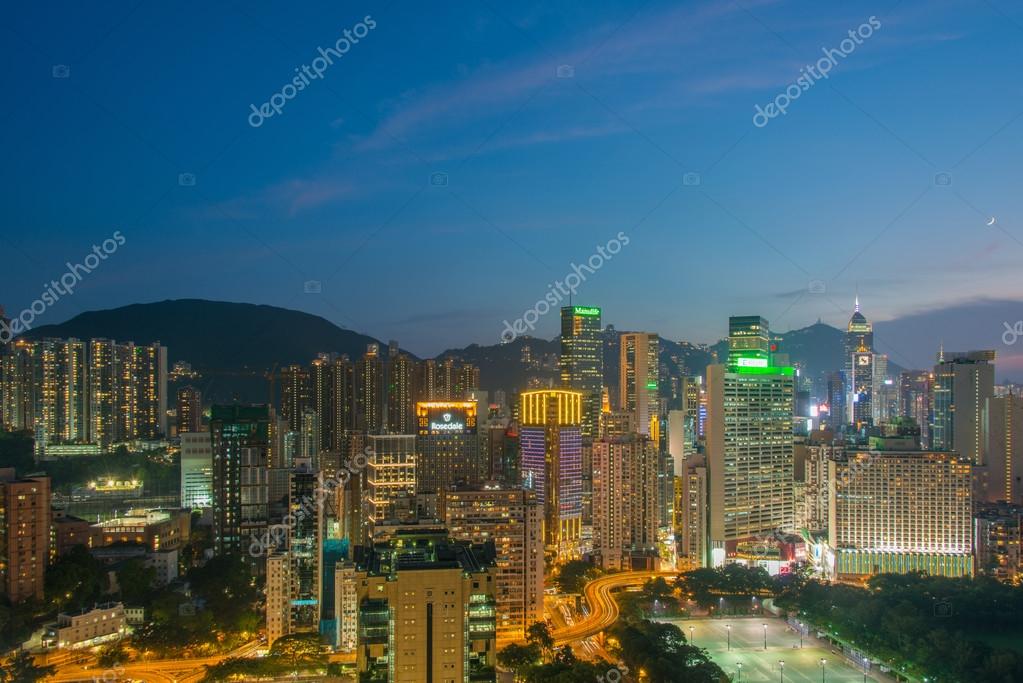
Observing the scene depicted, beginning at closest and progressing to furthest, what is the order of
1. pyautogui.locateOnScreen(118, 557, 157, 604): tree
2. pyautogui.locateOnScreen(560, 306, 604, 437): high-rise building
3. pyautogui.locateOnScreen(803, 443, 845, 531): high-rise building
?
pyautogui.locateOnScreen(118, 557, 157, 604): tree → pyautogui.locateOnScreen(803, 443, 845, 531): high-rise building → pyautogui.locateOnScreen(560, 306, 604, 437): high-rise building

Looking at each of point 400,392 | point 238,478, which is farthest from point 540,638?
point 400,392

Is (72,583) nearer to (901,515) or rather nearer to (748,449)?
(748,449)

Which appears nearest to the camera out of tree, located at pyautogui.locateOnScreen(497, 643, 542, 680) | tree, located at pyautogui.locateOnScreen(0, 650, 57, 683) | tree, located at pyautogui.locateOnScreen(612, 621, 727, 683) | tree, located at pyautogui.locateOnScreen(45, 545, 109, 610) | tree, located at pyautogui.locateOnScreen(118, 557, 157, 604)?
tree, located at pyautogui.locateOnScreen(0, 650, 57, 683)

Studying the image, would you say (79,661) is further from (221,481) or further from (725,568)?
(725,568)

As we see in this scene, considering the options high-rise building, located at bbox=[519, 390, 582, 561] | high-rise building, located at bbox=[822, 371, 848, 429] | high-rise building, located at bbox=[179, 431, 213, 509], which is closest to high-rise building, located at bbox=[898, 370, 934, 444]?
high-rise building, located at bbox=[822, 371, 848, 429]

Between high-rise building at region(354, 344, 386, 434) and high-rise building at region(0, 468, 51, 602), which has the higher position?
high-rise building at region(354, 344, 386, 434)

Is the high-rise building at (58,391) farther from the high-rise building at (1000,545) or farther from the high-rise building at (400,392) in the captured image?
the high-rise building at (1000,545)

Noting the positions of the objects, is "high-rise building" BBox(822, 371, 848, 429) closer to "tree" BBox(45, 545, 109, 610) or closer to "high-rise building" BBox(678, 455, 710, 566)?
"high-rise building" BBox(678, 455, 710, 566)
